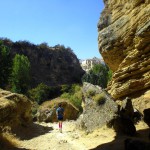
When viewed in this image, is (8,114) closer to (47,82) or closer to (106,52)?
(106,52)

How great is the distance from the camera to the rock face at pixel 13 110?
1866 centimetres

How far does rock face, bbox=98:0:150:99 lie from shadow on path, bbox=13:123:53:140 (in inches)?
247

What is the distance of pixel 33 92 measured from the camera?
6612 centimetres

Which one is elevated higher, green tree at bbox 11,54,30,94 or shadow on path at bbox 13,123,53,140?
green tree at bbox 11,54,30,94

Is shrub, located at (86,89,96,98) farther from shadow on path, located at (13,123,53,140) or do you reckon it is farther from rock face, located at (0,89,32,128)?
rock face, located at (0,89,32,128)

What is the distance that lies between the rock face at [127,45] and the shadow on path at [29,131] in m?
6.28

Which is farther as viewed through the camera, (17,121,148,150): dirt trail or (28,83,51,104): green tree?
(28,83,51,104): green tree

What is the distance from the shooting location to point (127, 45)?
2356 centimetres

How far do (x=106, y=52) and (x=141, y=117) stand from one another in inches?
299

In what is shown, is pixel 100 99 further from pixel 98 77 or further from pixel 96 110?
pixel 98 77

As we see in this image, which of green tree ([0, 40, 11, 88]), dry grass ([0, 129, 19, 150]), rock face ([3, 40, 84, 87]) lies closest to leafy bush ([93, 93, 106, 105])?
dry grass ([0, 129, 19, 150])

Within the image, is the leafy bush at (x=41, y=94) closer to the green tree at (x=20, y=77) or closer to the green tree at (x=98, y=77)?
the green tree at (x=20, y=77)

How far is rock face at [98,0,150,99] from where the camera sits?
867 inches

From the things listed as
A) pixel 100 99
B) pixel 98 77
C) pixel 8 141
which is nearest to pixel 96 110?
pixel 100 99
